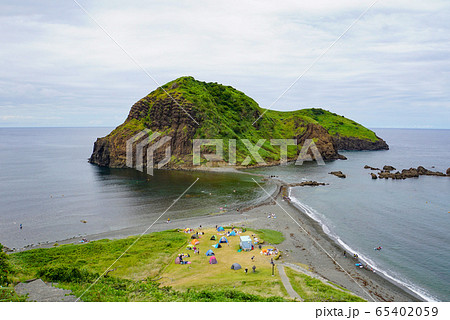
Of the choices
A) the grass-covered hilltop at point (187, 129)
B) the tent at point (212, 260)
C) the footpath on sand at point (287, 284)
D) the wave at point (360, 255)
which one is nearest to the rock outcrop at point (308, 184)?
the wave at point (360, 255)

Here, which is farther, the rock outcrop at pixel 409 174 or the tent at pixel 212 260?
the rock outcrop at pixel 409 174

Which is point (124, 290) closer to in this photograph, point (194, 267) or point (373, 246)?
point (194, 267)

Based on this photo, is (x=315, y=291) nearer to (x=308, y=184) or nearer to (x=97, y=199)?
(x=97, y=199)

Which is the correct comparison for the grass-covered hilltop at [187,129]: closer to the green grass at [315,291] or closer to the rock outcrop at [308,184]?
the rock outcrop at [308,184]

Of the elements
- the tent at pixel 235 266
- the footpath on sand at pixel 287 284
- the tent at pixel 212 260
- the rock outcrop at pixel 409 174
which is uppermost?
the rock outcrop at pixel 409 174

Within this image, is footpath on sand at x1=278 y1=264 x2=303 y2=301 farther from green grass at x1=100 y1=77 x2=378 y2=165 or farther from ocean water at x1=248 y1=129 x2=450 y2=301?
green grass at x1=100 y1=77 x2=378 y2=165
